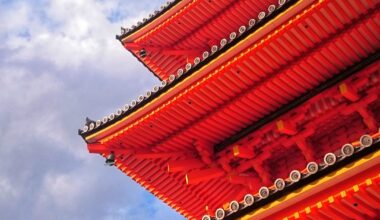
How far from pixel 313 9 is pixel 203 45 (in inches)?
252

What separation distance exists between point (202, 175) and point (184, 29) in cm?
553

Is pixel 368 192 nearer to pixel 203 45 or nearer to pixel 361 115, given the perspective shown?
pixel 361 115

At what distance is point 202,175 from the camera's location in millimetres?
11578

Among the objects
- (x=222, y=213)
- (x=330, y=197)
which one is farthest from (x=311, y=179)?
(x=222, y=213)

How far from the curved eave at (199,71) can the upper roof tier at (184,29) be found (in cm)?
440

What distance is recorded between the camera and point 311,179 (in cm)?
729

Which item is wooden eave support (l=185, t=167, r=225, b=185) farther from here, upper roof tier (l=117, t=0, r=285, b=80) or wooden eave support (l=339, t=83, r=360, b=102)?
upper roof tier (l=117, t=0, r=285, b=80)

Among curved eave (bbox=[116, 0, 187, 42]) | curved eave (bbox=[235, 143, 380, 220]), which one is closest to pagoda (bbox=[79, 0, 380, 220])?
curved eave (bbox=[235, 143, 380, 220])

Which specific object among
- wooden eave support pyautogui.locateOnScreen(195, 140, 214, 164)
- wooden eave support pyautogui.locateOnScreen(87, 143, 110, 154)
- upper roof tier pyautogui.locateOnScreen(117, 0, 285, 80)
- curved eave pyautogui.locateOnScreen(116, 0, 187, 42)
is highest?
curved eave pyautogui.locateOnScreen(116, 0, 187, 42)

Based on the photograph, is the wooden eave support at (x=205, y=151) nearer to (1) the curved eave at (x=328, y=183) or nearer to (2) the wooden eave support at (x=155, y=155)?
(2) the wooden eave support at (x=155, y=155)

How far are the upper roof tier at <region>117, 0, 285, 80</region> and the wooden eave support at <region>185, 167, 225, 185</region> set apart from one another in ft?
15.8

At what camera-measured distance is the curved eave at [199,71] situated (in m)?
9.73

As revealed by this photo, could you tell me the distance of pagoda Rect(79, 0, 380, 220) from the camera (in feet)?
32.3

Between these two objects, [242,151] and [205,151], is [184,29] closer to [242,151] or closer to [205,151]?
[205,151]
